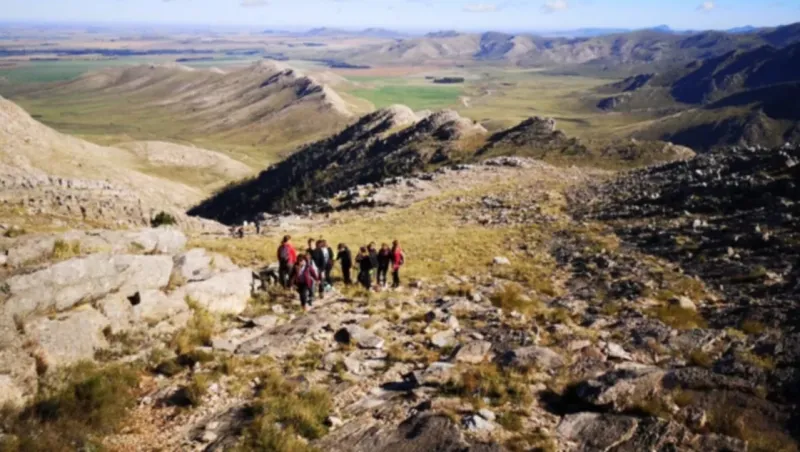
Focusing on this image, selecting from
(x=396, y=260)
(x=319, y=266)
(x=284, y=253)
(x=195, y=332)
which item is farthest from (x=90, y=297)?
(x=396, y=260)

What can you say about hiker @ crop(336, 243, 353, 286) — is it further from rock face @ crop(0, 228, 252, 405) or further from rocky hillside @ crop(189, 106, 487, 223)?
rocky hillside @ crop(189, 106, 487, 223)

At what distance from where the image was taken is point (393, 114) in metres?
140

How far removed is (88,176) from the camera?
98.2 meters

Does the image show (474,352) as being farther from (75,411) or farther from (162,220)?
(162,220)

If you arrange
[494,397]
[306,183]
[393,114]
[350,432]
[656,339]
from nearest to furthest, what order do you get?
[350,432] → [494,397] → [656,339] → [306,183] → [393,114]

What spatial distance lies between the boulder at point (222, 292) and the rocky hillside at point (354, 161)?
197 ft

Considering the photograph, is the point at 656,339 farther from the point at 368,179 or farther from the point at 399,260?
the point at 368,179

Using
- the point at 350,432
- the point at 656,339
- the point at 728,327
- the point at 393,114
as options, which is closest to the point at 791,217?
the point at 728,327

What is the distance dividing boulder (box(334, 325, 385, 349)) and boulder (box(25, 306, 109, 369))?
6.50 m

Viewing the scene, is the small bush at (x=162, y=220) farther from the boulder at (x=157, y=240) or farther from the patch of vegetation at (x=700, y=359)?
the patch of vegetation at (x=700, y=359)

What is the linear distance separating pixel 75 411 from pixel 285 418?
14.4ft

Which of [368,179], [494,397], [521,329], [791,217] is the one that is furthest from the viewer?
[368,179]

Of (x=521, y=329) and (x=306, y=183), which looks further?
(x=306, y=183)

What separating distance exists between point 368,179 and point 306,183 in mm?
18982
